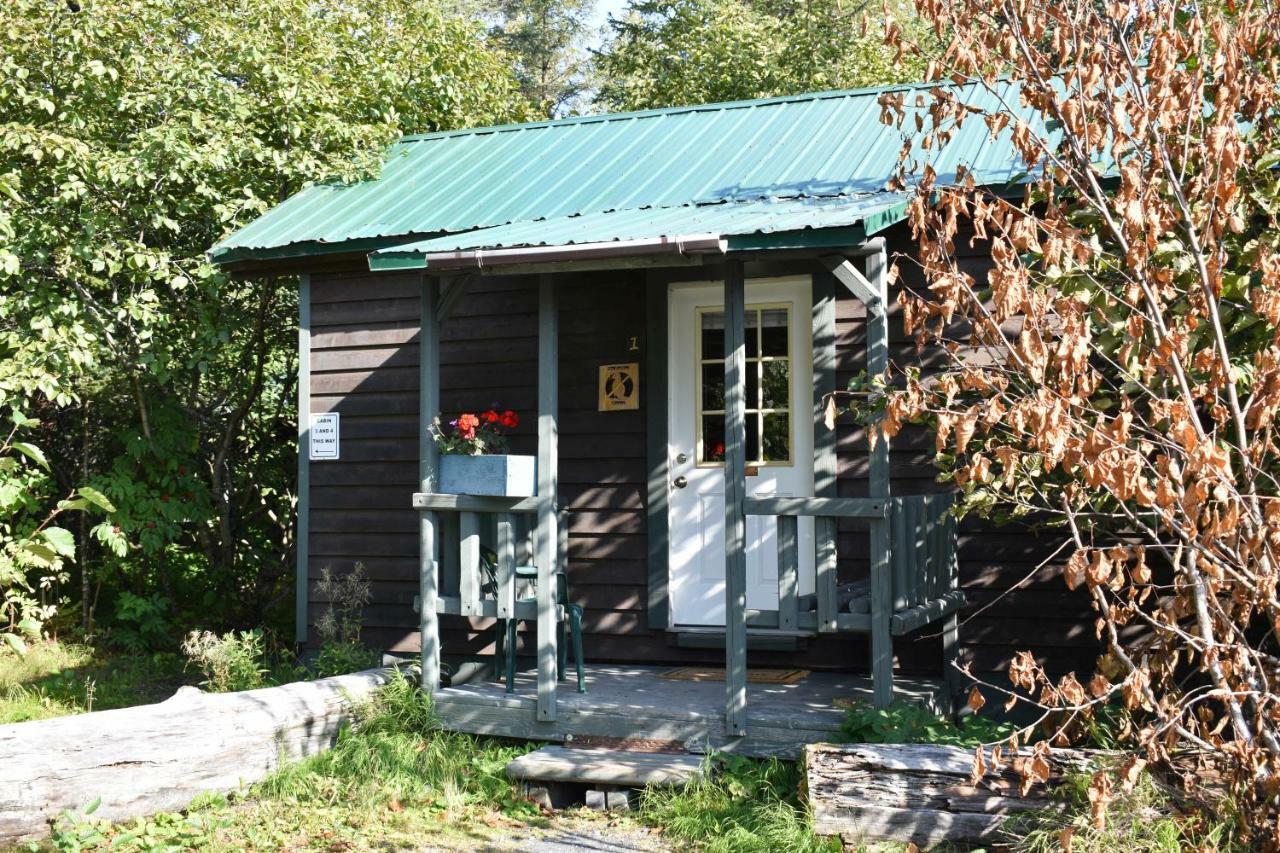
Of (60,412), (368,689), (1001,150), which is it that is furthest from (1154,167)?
(60,412)

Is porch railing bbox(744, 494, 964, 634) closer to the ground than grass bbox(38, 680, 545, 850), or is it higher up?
higher up

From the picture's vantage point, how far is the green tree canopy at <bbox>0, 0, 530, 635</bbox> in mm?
8773

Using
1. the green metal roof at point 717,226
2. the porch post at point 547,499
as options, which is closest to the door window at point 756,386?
the green metal roof at point 717,226

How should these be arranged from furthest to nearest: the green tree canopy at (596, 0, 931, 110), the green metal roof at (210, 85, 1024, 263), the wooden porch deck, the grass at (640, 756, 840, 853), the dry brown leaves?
the green tree canopy at (596, 0, 931, 110)
the green metal roof at (210, 85, 1024, 263)
the wooden porch deck
the grass at (640, 756, 840, 853)
the dry brown leaves

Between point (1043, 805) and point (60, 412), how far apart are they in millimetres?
8818

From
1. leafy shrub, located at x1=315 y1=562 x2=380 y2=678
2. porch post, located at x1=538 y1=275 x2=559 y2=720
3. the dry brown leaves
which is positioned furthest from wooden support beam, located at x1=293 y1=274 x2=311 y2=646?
the dry brown leaves

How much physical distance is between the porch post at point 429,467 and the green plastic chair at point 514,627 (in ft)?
0.98

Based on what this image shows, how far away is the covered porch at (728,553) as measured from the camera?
569cm

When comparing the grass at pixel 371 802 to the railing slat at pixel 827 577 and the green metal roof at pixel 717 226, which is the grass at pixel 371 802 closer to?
the railing slat at pixel 827 577

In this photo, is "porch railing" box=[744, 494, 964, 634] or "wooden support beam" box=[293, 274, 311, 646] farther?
"wooden support beam" box=[293, 274, 311, 646]

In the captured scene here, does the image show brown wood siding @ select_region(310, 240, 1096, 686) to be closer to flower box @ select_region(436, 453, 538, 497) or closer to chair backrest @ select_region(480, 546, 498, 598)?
chair backrest @ select_region(480, 546, 498, 598)

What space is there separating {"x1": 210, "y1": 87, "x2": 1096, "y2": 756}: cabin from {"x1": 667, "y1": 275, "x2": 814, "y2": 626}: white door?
0.01 m

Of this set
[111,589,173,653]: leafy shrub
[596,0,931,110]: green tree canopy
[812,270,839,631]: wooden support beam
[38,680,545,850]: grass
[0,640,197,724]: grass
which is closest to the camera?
[38,680,545,850]: grass

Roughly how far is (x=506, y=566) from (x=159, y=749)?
5.95ft
